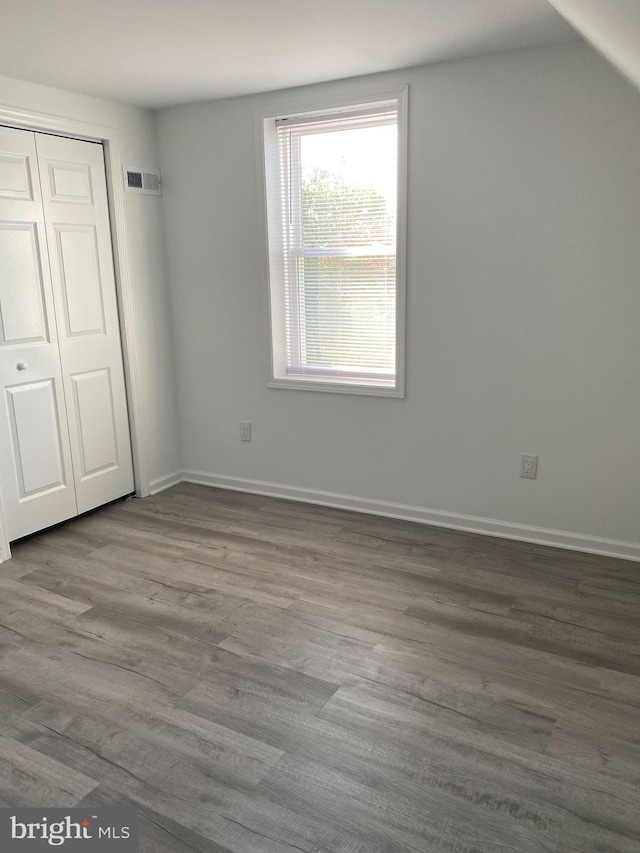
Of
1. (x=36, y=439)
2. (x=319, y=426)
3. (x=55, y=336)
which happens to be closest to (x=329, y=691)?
(x=319, y=426)

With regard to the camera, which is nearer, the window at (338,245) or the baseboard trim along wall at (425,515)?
the baseboard trim along wall at (425,515)

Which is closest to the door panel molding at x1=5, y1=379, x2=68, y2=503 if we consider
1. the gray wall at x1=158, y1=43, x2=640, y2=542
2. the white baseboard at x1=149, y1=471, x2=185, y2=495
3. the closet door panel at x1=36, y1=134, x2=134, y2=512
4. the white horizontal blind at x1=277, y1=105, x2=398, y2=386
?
the closet door panel at x1=36, y1=134, x2=134, y2=512

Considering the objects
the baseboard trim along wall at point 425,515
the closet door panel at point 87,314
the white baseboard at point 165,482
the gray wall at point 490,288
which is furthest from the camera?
the white baseboard at point 165,482

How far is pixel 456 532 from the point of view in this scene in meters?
3.52

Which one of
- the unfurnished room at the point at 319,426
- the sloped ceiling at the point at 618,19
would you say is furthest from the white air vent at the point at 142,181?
the sloped ceiling at the point at 618,19

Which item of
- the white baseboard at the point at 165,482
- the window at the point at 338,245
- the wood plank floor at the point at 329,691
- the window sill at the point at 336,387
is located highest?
the window at the point at 338,245

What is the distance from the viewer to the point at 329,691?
88.0 inches

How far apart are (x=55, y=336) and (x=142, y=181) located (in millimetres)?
1115

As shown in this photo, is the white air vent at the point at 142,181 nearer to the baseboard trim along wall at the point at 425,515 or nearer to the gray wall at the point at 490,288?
the gray wall at the point at 490,288

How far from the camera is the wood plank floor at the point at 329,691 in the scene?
5.69 feet

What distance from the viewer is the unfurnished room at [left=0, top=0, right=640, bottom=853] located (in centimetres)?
188

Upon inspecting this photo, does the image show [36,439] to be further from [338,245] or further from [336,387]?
[338,245]

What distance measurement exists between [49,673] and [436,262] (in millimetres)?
2518

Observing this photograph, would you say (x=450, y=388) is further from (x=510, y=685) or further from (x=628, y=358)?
(x=510, y=685)
